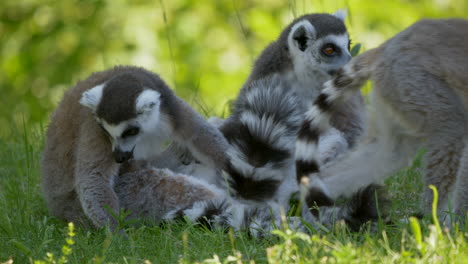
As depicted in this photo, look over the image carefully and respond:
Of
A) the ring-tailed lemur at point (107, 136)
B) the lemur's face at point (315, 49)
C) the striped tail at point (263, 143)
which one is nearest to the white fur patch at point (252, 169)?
the striped tail at point (263, 143)

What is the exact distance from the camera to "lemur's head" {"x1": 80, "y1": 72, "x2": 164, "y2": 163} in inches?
145

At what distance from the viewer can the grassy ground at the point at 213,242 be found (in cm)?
248

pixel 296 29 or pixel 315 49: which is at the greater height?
pixel 296 29

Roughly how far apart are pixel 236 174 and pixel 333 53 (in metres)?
1.50

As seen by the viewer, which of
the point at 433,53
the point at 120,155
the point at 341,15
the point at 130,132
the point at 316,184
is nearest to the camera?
the point at 433,53

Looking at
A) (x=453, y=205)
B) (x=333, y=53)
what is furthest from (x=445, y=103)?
(x=333, y=53)

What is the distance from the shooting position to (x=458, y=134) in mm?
3227

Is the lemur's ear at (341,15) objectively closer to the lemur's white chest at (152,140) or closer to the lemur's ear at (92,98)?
the lemur's white chest at (152,140)

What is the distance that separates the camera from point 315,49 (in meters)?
4.62

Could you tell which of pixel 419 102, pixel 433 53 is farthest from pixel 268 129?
pixel 433 53

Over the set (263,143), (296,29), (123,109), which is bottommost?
(263,143)

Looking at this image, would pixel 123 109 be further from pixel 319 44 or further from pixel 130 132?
pixel 319 44

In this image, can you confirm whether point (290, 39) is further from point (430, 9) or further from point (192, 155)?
point (430, 9)

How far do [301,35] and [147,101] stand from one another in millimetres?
1347
